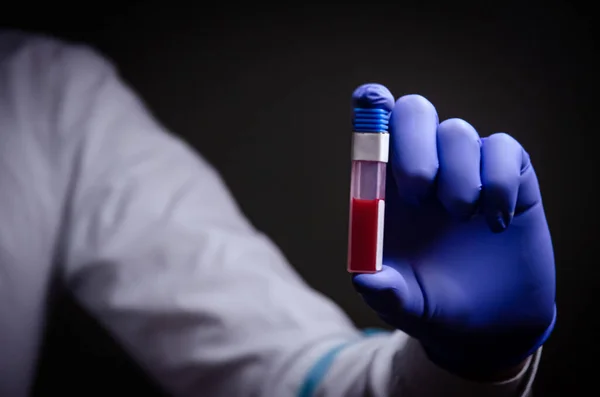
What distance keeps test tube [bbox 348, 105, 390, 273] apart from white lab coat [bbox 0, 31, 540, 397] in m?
0.18

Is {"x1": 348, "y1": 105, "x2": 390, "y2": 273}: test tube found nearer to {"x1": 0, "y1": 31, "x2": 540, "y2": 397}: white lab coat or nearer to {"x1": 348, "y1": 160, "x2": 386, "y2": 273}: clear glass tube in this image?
{"x1": 348, "y1": 160, "x2": 386, "y2": 273}: clear glass tube

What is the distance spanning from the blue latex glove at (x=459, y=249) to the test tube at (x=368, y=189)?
0.04ft

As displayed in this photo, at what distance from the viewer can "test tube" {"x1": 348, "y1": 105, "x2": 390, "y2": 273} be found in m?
0.44

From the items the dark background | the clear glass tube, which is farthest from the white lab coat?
the clear glass tube

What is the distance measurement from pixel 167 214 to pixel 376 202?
35 centimetres

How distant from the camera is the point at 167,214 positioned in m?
0.70

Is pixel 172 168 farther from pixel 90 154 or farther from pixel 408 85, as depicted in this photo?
pixel 408 85

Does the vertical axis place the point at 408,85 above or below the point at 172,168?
above

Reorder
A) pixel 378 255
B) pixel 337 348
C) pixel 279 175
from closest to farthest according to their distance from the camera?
pixel 378 255 < pixel 337 348 < pixel 279 175

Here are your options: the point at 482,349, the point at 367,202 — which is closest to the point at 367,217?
the point at 367,202

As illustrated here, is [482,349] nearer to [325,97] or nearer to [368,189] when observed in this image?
[368,189]

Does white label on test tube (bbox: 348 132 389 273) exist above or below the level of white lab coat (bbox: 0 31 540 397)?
above

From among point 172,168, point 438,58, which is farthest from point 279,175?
point 438,58

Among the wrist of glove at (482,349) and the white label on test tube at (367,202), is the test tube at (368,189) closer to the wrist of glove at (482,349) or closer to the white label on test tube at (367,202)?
the white label on test tube at (367,202)
